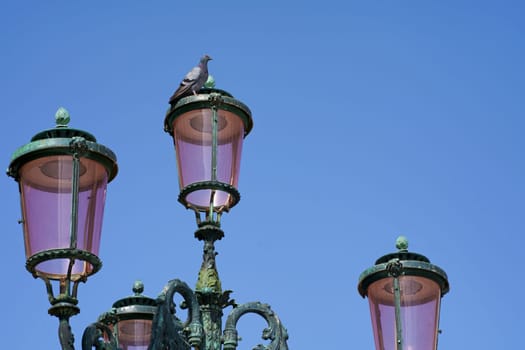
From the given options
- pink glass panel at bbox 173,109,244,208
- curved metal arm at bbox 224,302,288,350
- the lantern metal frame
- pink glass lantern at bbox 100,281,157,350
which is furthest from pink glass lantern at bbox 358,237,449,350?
the lantern metal frame

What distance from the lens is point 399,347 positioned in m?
11.3

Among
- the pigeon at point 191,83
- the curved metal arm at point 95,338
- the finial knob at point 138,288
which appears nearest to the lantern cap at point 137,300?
the finial knob at point 138,288

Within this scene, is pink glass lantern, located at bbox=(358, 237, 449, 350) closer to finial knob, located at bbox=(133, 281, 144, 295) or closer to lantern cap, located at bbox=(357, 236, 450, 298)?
lantern cap, located at bbox=(357, 236, 450, 298)

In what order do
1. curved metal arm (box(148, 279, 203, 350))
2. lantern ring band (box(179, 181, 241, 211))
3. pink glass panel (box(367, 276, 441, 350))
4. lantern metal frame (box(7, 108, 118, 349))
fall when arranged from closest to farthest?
lantern metal frame (box(7, 108, 118, 349)) < curved metal arm (box(148, 279, 203, 350)) < lantern ring band (box(179, 181, 241, 211)) < pink glass panel (box(367, 276, 441, 350))

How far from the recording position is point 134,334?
13.3 m

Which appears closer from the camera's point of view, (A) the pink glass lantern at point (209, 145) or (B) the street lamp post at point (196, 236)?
(B) the street lamp post at point (196, 236)

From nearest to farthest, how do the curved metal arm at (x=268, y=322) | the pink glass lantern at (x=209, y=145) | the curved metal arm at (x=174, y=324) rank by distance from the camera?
the curved metal arm at (x=174, y=324) → the curved metal arm at (x=268, y=322) → the pink glass lantern at (x=209, y=145)

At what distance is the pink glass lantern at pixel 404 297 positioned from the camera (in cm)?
1148

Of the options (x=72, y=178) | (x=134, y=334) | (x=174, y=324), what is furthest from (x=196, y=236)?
(x=134, y=334)

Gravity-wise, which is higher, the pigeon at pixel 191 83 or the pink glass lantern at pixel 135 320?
the pigeon at pixel 191 83

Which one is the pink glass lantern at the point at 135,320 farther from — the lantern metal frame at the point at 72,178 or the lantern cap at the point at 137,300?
the lantern metal frame at the point at 72,178

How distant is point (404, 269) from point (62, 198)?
317 centimetres

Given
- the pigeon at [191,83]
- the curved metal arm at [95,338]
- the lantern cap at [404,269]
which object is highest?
the pigeon at [191,83]

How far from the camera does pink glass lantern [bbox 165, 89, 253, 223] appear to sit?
11.4 meters
